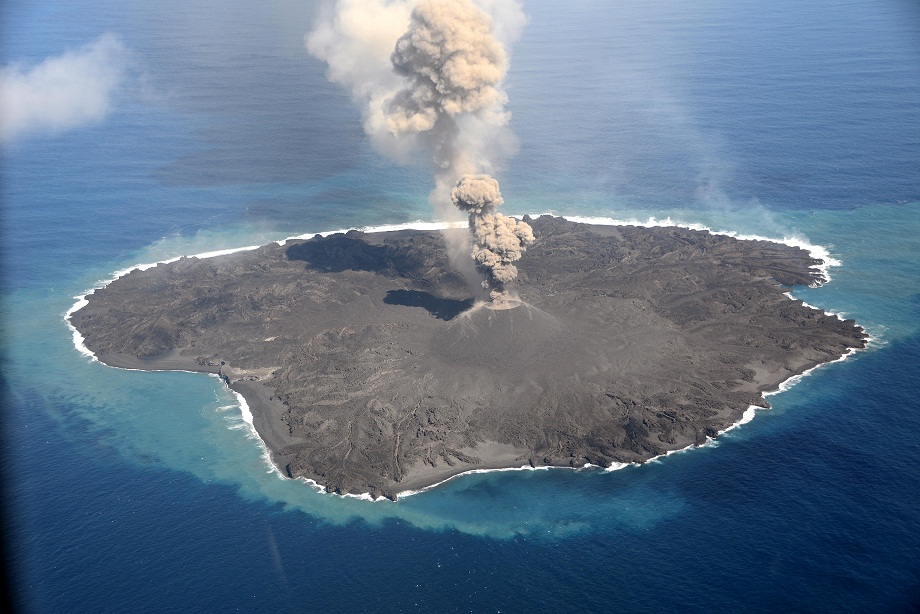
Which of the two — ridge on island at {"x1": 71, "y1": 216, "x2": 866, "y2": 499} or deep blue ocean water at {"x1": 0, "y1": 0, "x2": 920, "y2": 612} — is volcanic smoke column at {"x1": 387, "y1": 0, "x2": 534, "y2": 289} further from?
deep blue ocean water at {"x1": 0, "y1": 0, "x2": 920, "y2": 612}

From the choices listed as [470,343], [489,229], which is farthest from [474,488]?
[489,229]

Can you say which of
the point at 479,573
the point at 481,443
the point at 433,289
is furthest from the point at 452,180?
the point at 479,573

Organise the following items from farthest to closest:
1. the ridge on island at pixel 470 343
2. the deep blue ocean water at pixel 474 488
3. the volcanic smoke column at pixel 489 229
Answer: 1. the volcanic smoke column at pixel 489 229
2. the ridge on island at pixel 470 343
3. the deep blue ocean water at pixel 474 488

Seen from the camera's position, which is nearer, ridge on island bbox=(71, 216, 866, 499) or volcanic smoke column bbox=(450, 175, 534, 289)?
ridge on island bbox=(71, 216, 866, 499)

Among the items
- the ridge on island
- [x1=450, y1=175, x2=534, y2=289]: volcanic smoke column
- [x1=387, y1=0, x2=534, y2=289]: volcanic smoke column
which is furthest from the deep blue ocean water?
[x1=387, y1=0, x2=534, y2=289]: volcanic smoke column

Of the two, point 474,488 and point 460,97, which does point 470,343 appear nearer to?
point 474,488

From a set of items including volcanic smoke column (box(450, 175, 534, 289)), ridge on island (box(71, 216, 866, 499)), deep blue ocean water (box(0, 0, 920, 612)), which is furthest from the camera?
volcanic smoke column (box(450, 175, 534, 289))

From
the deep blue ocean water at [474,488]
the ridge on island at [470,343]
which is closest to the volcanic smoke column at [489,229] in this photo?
the ridge on island at [470,343]

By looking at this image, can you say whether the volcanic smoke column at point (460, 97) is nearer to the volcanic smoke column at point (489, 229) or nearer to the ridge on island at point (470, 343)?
the volcanic smoke column at point (489, 229)
